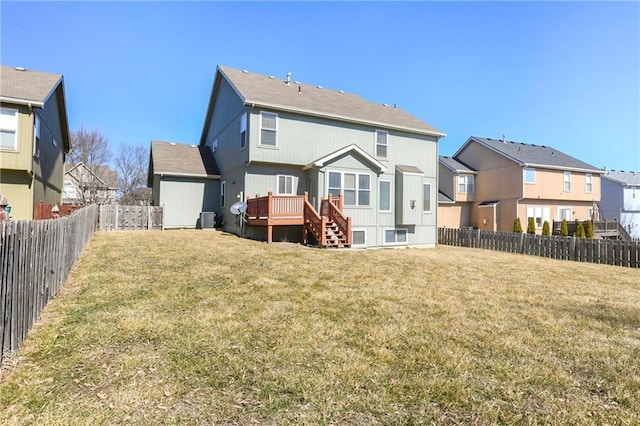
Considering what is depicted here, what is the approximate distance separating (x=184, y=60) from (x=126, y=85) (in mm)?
6227

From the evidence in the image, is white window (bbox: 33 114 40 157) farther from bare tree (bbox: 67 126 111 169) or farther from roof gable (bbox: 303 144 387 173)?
bare tree (bbox: 67 126 111 169)

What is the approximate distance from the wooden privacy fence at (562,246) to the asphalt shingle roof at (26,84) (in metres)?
22.1

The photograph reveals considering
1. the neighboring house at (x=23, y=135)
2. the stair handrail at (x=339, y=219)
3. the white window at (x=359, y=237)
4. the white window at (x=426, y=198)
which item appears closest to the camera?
the stair handrail at (x=339, y=219)

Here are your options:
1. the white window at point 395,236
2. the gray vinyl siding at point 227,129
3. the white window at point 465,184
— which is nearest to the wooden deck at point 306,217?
the gray vinyl siding at point 227,129

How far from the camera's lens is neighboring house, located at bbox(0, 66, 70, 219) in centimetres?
1380

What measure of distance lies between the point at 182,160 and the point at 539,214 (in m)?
26.7

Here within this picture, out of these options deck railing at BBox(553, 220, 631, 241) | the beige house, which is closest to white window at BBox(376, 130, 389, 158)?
the beige house

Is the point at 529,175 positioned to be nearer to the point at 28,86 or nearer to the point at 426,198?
the point at 426,198

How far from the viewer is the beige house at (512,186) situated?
25.2 metres

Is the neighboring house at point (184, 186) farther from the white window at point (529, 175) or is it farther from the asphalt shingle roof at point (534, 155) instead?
the white window at point (529, 175)

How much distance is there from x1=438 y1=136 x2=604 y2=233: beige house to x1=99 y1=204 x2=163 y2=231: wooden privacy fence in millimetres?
20358

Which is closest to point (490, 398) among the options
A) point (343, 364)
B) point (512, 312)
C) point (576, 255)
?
point (343, 364)

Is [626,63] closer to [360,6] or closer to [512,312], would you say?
[360,6]

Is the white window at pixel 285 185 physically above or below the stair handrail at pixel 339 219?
above
